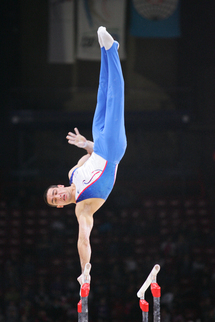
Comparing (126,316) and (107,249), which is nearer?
(126,316)

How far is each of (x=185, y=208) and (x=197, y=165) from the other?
205 cm

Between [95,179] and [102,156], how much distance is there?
0.26 meters

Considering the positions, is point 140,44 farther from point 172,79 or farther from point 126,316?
point 126,316

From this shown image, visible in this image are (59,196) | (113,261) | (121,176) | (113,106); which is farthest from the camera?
(121,176)

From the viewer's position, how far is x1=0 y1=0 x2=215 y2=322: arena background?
29.9 feet

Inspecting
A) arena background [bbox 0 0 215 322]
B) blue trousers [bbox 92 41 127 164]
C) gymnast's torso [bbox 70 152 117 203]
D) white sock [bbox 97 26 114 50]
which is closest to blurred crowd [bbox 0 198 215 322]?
arena background [bbox 0 0 215 322]

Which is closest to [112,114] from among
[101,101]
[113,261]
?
[101,101]

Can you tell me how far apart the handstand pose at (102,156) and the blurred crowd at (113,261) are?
14.6 feet

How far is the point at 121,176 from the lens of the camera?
12.3 meters

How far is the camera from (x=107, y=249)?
397 inches

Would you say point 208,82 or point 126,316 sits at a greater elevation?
point 208,82

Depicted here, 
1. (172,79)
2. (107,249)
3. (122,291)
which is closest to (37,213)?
(107,249)

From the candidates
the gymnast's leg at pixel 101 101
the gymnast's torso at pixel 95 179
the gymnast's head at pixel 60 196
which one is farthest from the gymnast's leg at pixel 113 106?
the gymnast's head at pixel 60 196

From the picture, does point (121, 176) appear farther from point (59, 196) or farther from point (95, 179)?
point (95, 179)
